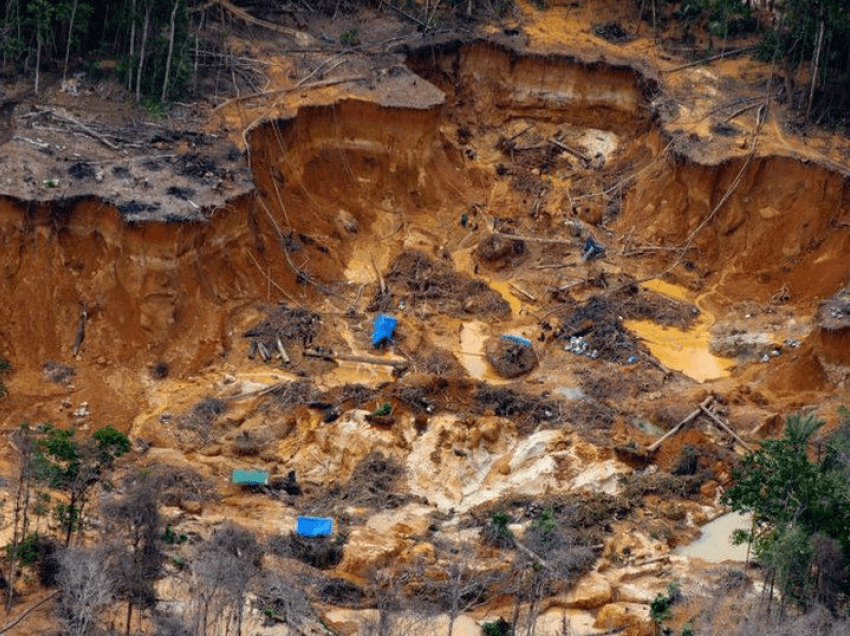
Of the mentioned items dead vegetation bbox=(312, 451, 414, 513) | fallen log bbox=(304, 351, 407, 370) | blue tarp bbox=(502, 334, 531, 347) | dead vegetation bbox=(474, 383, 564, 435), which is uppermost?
blue tarp bbox=(502, 334, 531, 347)

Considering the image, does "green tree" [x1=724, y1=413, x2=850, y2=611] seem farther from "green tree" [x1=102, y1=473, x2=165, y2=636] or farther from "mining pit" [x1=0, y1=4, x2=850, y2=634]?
"green tree" [x1=102, y1=473, x2=165, y2=636]

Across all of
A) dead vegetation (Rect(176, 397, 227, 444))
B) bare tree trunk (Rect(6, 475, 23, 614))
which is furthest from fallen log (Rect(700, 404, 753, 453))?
bare tree trunk (Rect(6, 475, 23, 614))

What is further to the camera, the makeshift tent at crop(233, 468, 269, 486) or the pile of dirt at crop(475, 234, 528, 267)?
the pile of dirt at crop(475, 234, 528, 267)

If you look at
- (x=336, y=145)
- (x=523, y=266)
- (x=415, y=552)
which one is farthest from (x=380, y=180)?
(x=415, y=552)

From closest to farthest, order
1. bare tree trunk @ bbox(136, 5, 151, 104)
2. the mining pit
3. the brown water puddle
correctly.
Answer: the mining pit
the brown water puddle
bare tree trunk @ bbox(136, 5, 151, 104)

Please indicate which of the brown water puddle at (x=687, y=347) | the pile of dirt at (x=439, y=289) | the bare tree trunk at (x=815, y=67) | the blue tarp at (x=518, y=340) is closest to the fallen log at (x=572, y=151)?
the bare tree trunk at (x=815, y=67)

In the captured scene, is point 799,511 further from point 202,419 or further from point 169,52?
point 169,52
